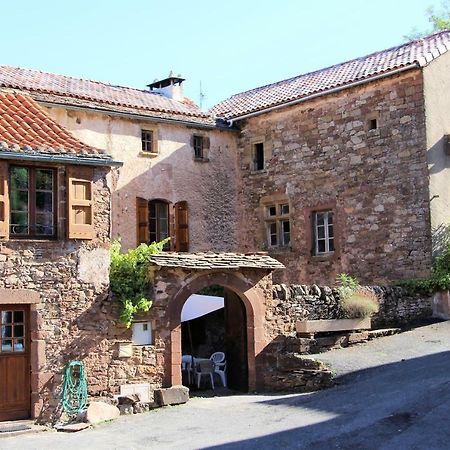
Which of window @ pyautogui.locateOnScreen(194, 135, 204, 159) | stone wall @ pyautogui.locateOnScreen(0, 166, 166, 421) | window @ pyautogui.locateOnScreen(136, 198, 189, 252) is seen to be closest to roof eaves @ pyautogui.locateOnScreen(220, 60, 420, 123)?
window @ pyautogui.locateOnScreen(194, 135, 204, 159)

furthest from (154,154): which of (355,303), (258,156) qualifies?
(355,303)

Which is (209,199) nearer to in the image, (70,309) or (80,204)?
(80,204)

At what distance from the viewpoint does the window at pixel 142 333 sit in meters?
13.6

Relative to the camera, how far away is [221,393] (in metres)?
15.3

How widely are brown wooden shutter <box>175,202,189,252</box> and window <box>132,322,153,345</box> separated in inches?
266

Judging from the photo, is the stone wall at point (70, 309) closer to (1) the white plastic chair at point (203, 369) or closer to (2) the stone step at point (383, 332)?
(1) the white plastic chair at point (203, 369)

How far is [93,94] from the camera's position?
2006cm

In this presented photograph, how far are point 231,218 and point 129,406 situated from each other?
31.2 feet

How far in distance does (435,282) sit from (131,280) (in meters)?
7.69

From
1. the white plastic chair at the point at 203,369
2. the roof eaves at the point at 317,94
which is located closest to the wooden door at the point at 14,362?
the white plastic chair at the point at 203,369

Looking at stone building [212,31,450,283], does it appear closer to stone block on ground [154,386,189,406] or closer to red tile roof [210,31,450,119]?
red tile roof [210,31,450,119]

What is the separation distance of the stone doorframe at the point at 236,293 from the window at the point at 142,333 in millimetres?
372

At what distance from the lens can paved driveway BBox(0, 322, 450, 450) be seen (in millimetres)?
9875

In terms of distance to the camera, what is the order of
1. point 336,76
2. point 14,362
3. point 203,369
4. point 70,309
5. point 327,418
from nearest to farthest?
point 327,418, point 14,362, point 70,309, point 203,369, point 336,76
